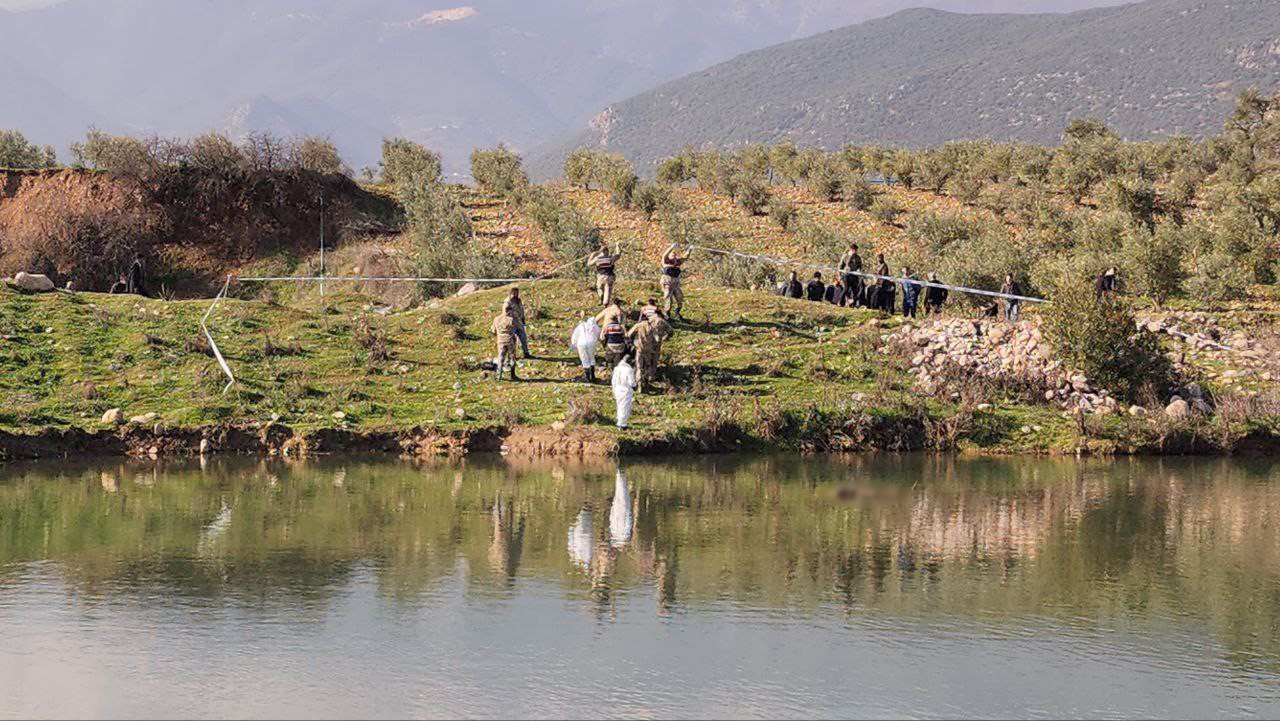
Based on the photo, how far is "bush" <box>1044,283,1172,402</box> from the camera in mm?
30375

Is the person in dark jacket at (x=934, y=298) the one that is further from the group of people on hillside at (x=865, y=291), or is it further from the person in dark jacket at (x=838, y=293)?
the person in dark jacket at (x=838, y=293)

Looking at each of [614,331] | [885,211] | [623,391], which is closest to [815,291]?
[614,331]

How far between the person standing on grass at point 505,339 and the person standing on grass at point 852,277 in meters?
9.84

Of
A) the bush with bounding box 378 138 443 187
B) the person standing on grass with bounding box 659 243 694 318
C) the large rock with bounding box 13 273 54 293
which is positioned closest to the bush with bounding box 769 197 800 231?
the bush with bounding box 378 138 443 187

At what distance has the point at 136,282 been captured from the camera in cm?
4341

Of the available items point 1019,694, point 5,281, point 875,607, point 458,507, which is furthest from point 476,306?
point 1019,694

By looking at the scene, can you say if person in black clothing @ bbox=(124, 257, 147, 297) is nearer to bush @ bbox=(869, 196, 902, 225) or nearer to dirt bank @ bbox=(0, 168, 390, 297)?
dirt bank @ bbox=(0, 168, 390, 297)

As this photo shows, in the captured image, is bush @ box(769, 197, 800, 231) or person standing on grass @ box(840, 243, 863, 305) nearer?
person standing on grass @ box(840, 243, 863, 305)

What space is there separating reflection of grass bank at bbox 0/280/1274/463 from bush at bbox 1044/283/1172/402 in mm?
1428

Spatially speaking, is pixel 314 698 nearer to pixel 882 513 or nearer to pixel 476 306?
pixel 882 513

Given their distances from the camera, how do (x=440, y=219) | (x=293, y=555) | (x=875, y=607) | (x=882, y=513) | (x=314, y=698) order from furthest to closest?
1. (x=440, y=219)
2. (x=882, y=513)
3. (x=293, y=555)
4. (x=875, y=607)
5. (x=314, y=698)

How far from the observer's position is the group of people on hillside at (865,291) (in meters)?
36.3

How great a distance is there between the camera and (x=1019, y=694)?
1323 centimetres

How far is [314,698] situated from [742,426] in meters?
17.1
